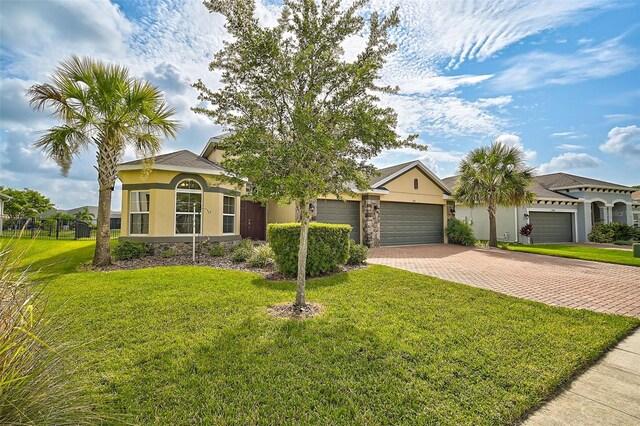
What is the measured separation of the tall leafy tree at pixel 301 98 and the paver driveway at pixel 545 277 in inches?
187

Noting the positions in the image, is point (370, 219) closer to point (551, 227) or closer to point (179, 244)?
point (179, 244)

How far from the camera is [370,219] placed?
15055 millimetres

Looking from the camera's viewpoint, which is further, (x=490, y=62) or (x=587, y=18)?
(x=490, y=62)

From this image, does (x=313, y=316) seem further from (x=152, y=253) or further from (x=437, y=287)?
(x=152, y=253)

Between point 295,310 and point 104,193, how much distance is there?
28.1ft

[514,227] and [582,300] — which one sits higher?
[514,227]

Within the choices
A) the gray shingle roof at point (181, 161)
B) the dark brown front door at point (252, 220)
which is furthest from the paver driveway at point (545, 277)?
the gray shingle roof at point (181, 161)

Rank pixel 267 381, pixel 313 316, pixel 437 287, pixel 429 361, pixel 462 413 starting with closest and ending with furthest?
pixel 462 413
pixel 267 381
pixel 429 361
pixel 313 316
pixel 437 287

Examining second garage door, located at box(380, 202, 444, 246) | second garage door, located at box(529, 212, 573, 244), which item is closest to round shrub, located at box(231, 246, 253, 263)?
second garage door, located at box(380, 202, 444, 246)

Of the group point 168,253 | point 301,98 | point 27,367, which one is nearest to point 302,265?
point 301,98

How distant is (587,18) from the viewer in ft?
23.8

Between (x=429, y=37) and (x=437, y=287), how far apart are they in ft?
21.5

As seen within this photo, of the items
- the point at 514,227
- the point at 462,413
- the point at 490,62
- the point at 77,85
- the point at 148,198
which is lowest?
the point at 462,413

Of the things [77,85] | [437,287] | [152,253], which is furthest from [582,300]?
[77,85]
